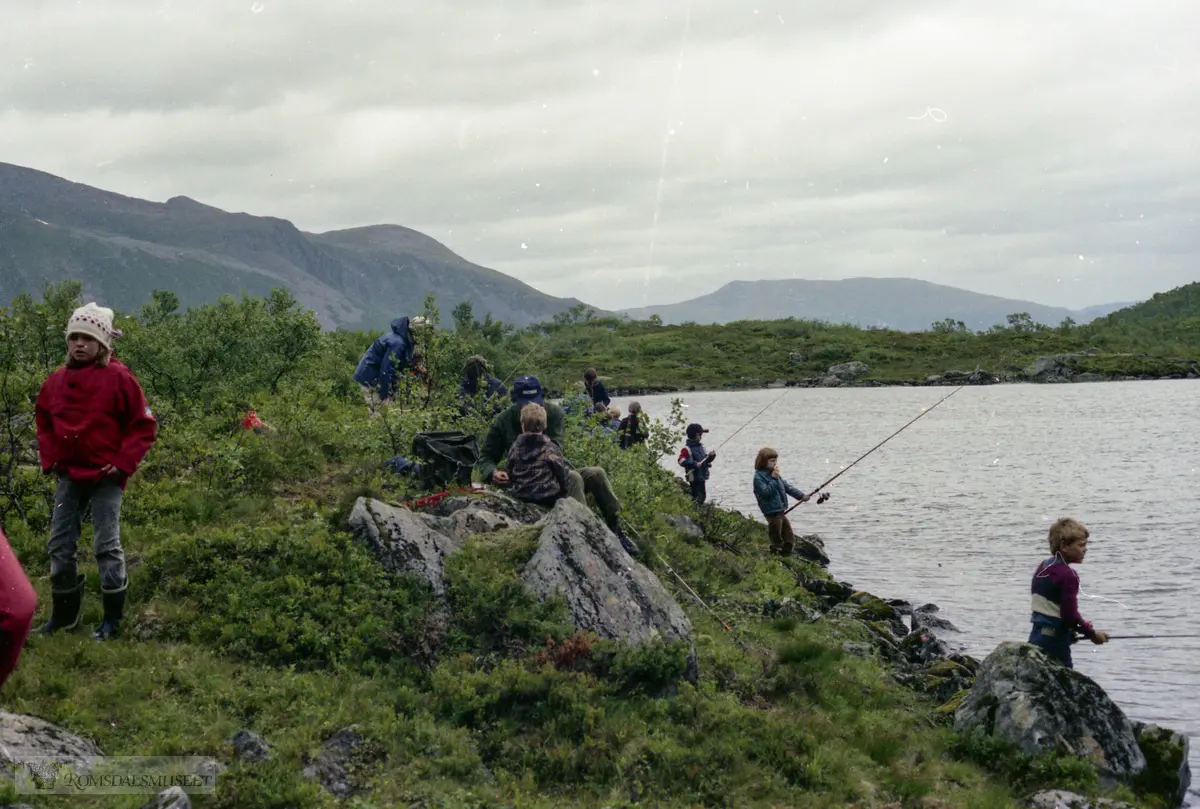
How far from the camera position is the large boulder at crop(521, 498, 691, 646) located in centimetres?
1120

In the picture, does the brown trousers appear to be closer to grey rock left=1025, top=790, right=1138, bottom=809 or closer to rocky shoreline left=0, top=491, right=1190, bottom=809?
rocky shoreline left=0, top=491, right=1190, bottom=809

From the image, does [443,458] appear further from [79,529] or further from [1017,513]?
[1017,513]

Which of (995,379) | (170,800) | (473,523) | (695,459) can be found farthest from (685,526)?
(995,379)

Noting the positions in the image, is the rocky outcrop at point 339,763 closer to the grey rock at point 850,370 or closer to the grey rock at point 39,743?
the grey rock at point 39,743

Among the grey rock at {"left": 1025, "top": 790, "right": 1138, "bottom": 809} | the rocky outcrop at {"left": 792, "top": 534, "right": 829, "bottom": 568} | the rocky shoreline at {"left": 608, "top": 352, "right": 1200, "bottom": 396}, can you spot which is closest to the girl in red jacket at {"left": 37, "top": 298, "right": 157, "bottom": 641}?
the grey rock at {"left": 1025, "top": 790, "right": 1138, "bottom": 809}

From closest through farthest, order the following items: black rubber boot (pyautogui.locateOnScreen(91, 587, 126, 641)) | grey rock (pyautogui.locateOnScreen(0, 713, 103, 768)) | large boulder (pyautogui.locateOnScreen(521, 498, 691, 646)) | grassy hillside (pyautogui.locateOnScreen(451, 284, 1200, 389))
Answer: grey rock (pyautogui.locateOnScreen(0, 713, 103, 768)), black rubber boot (pyautogui.locateOnScreen(91, 587, 126, 641)), large boulder (pyautogui.locateOnScreen(521, 498, 691, 646)), grassy hillside (pyautogui.locateOnScreen(451, 284, 1200, 389))

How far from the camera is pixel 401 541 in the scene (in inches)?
455

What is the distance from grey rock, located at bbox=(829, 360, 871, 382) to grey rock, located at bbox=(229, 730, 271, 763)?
4638 inches

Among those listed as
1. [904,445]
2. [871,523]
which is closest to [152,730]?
[871,523]

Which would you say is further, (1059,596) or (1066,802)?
(1059,596)

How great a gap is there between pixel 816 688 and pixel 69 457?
8.62 meters

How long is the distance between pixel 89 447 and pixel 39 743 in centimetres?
288

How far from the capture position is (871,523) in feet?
99.5

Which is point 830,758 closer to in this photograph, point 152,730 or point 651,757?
point 651,757
